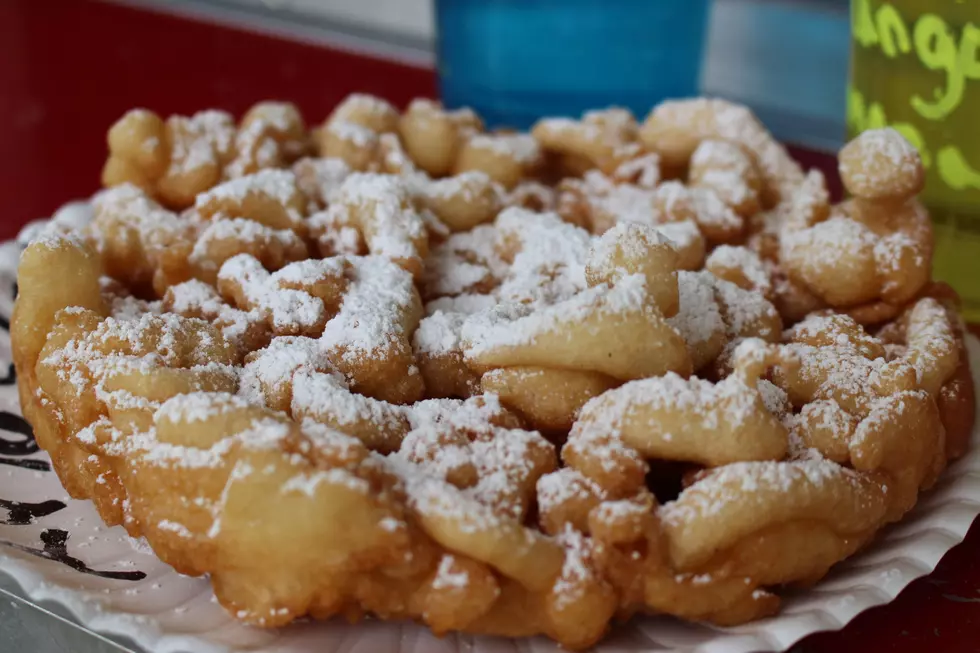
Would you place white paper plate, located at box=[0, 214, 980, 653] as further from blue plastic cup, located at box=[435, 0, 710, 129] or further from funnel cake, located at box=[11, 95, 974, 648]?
blue plastic cup, located at box=[435, 0, 710, 129]

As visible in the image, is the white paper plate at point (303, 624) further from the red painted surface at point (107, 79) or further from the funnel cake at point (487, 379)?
the red painted surface at point (107, 79)

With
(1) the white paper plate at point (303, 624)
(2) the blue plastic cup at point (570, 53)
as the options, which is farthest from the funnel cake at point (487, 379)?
(2) the blue plastic cup at point (570, 53)

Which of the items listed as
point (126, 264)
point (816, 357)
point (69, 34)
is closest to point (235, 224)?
point (126, 264)

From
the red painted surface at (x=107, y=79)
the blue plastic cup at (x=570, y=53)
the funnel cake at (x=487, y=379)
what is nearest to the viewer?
the funnel cake at (x=487, y=379)

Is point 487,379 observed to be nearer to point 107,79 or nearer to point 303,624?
point 303,624

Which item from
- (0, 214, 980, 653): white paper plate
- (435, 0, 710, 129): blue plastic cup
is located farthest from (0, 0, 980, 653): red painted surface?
(0, 214, 980, 653): white paper plate

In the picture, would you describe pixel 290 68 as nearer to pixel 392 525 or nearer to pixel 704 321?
pixel 704 321
